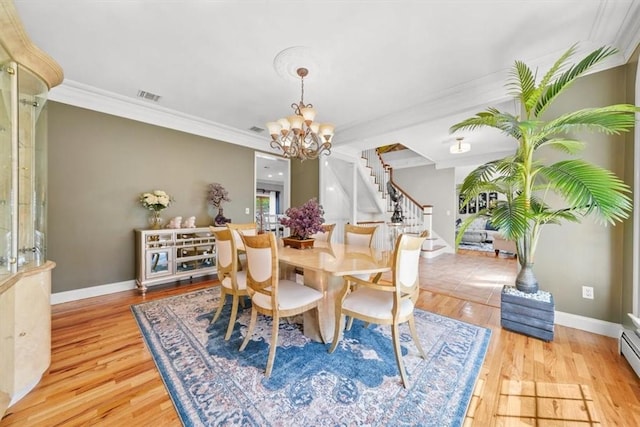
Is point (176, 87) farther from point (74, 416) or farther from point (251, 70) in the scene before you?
point (74, 416)

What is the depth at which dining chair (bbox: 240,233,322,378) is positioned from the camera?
1619 mm

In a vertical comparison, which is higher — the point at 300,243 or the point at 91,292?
the point at 300,243

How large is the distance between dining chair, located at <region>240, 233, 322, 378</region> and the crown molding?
2.99m

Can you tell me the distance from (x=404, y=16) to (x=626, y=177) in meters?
2.32

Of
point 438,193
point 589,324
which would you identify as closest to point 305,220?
point 589,324

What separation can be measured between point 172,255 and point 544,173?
428cm

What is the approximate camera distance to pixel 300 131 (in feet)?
7.83

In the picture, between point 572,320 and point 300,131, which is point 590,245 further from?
point 300,131

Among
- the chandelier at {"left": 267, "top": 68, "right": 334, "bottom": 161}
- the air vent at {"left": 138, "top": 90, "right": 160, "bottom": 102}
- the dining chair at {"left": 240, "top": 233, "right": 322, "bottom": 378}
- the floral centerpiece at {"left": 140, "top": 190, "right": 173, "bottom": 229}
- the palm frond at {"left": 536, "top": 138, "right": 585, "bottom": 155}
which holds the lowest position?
the dining chair at {"left": 240, "top": 233, "right": 322, "bottom": 378}

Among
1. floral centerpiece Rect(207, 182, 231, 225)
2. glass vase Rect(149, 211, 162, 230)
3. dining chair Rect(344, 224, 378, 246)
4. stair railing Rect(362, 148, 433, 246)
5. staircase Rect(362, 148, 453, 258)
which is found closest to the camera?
dining chair Rect(344, 224, 378, 246)

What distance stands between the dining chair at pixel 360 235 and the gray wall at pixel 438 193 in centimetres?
477

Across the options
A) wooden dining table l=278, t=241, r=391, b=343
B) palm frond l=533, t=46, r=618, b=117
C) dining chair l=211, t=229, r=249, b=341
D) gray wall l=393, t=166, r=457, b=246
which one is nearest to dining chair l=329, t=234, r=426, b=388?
wooden dining table l=278, t=241, r=391, b=343

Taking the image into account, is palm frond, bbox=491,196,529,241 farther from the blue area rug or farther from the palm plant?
the blue area rug

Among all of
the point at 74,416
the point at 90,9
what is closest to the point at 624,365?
the point at 74,416
